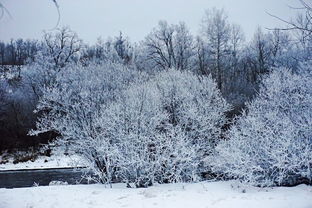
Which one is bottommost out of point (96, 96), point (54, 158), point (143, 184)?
point (54, 158)

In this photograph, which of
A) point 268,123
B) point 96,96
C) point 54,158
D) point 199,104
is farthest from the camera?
point 54,158

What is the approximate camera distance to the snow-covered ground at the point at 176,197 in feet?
22.9

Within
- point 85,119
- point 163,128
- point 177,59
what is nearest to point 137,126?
point 85,119

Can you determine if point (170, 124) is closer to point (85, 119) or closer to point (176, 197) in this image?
point (85, 119)

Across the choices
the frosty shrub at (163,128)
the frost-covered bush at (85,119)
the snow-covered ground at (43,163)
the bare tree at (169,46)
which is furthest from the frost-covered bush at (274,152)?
the bare tree at (169,46)

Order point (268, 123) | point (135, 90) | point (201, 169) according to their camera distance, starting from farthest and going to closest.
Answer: point (135, 90) < point (201, 169) < point (268, 123)

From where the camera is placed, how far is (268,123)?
11164 millimetres

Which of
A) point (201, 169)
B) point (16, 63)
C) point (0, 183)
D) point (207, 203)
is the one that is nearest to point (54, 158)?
point (0, 183)

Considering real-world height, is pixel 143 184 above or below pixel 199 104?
below

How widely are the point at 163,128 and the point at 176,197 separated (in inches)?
288

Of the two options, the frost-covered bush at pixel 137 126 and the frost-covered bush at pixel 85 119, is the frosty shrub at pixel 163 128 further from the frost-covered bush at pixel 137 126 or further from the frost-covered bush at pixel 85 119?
the frost-covered bush at pixel 85 119

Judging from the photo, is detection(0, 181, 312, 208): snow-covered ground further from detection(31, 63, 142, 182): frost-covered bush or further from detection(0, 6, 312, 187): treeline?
detection(31, 63, 142, 182): frost-covered bush

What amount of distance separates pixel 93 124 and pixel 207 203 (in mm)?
7593

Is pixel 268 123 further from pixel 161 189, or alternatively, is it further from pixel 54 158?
pixel 54 158
